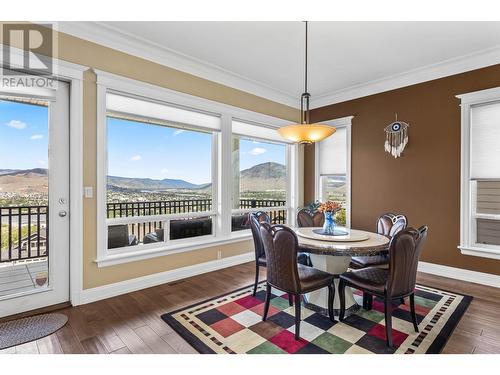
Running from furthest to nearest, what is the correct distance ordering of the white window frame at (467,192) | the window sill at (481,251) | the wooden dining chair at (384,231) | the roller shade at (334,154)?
the roller shade at (334,154) < the white window frame at (467,192) < the window sill at (481,251) < the wooden dining chair at (384,231)

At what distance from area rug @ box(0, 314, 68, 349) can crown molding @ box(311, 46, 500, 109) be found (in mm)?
5103

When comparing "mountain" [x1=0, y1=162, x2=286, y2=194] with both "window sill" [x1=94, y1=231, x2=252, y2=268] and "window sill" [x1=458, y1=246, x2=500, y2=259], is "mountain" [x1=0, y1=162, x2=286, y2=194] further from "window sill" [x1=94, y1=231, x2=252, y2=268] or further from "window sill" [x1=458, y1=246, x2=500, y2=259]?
"window sill" [x1=458, y1=246, x2=500, y2=259]

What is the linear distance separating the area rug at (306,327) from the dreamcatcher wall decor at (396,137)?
2.18 m

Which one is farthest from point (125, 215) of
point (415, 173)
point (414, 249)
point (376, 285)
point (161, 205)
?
point (415, 173)

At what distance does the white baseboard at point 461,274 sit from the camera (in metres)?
3.51

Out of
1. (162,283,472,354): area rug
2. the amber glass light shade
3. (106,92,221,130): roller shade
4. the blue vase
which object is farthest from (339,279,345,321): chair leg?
(106,92,221,130): roller shade

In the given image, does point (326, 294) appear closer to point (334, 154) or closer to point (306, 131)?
point (306, 131)

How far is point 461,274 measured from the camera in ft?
12.3

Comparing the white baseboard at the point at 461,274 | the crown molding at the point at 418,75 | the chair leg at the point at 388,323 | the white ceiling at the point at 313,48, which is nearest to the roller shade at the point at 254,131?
the white ceiling at the point at 313,48

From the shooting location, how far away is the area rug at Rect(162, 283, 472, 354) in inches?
85.0

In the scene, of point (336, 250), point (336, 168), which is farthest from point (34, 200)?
point (336, 168)

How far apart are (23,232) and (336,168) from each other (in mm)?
4694

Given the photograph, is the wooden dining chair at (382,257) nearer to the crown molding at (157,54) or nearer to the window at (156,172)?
the window at (156,172)

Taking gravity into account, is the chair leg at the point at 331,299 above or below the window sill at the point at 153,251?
below
